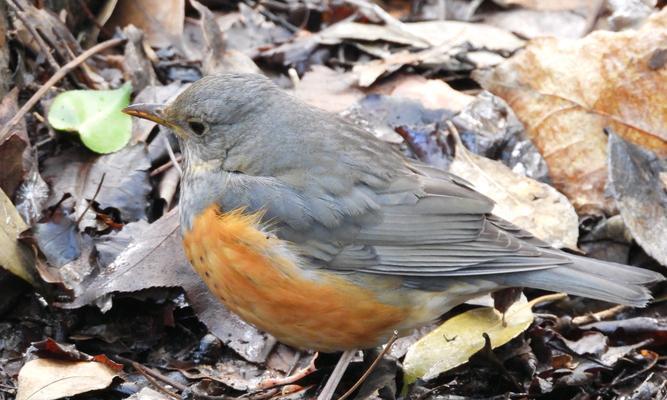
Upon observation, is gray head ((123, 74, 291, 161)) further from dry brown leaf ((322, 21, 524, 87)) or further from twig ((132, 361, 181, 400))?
dry brown leaf ((322, 21, 524, 87))

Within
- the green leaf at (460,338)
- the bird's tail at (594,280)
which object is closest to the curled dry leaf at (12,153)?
the green leaf at (460,338)

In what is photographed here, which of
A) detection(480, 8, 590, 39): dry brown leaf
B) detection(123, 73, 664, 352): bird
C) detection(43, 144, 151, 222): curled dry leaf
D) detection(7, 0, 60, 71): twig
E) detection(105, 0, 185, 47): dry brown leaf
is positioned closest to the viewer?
detection(123, 73, 664, 352): bird

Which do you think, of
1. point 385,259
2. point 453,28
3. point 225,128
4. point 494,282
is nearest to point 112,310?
point 225,128

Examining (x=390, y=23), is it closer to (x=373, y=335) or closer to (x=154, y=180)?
(x=154, y=180)

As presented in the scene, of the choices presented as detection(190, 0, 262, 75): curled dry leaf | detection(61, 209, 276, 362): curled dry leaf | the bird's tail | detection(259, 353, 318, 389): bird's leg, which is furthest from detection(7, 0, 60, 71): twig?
the bird's tail

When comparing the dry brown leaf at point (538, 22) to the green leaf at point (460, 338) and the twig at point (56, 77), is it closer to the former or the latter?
the twig at point (56, 77)

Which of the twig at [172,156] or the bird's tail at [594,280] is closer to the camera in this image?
the bird's tail at [594,280]

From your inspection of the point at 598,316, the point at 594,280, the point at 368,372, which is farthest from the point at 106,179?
the point at 598,316
